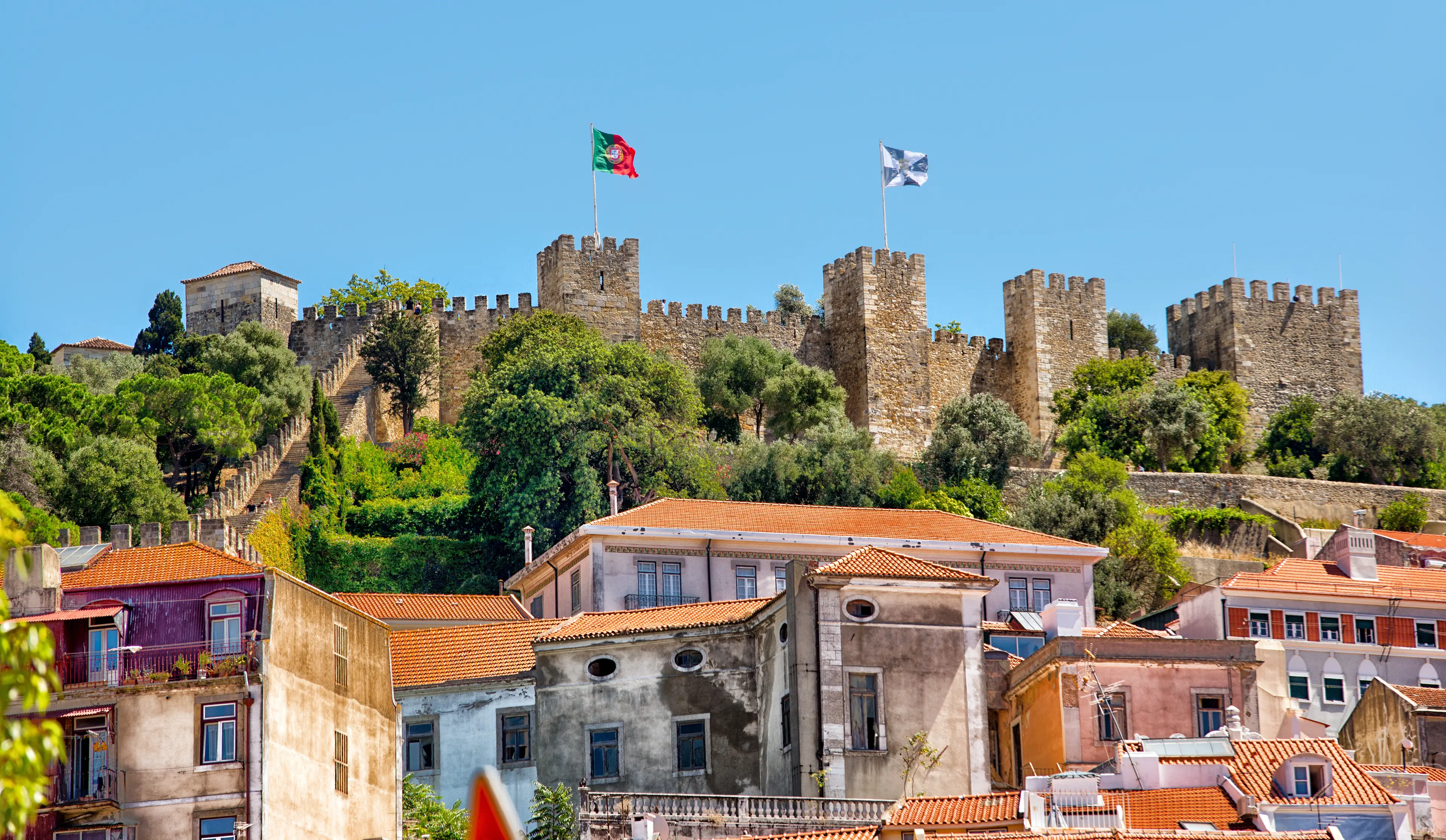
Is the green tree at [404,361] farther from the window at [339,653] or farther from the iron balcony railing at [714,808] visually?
the iron balcony railing at [714,808]

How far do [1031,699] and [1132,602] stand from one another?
16.4 m

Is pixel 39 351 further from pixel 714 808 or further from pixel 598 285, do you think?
pixel 714 808

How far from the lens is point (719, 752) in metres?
33.6

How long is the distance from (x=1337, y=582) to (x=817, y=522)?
11.3m

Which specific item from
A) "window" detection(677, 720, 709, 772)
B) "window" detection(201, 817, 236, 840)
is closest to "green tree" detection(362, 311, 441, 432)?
"window" detection(677, 720, 709, 772)

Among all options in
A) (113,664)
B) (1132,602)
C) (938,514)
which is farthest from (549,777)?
(1132,602)

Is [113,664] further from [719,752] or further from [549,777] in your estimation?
[719,752]

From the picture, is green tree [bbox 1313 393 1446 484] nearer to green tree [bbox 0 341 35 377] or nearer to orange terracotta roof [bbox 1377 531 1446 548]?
orange terracotta roof [bbox 1377 531 1446 548]

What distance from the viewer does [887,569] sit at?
3369cm

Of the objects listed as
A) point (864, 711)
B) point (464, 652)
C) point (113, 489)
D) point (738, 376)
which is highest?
point (738, 376)

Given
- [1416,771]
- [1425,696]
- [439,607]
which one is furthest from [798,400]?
[1416,771]

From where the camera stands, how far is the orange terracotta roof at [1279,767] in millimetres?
26984

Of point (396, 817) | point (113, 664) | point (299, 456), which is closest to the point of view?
point (113, 664)

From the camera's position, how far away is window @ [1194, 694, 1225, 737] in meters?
35.4
